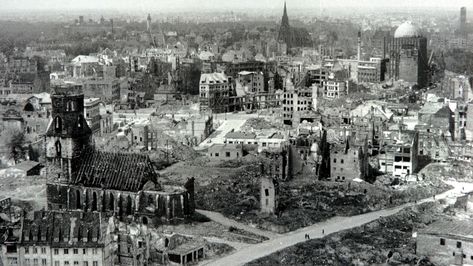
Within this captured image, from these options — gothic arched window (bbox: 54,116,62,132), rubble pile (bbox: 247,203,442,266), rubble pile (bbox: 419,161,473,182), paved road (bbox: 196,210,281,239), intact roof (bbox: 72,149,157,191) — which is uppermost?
gothic arched window (bbox: 54,116,62,132)

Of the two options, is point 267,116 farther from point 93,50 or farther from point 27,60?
point 93,50

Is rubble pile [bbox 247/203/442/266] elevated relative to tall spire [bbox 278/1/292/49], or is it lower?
lower

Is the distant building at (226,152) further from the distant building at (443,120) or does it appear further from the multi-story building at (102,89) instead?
the multi-story building at (102,89)

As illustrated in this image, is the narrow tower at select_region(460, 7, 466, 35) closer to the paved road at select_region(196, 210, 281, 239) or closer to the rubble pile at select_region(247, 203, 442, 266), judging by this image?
the rubble pile at select_region(247, 203, 442, 266)

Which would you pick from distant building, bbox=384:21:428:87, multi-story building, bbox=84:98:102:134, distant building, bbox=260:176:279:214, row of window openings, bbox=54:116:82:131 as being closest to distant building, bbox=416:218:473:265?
distant building, bbox=260:176:279:214

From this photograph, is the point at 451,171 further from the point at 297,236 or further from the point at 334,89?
the point at 334,89
